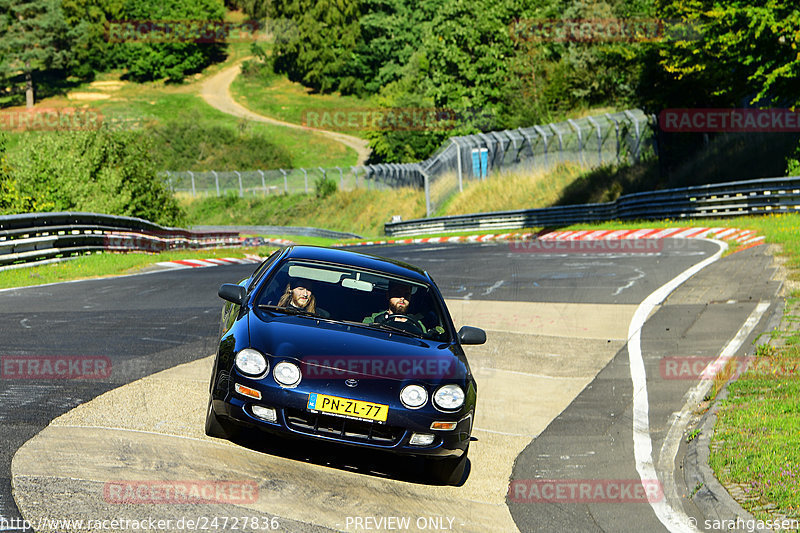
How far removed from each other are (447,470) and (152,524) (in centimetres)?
244

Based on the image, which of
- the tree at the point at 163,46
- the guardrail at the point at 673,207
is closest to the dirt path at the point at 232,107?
the tree at the point at 163,46

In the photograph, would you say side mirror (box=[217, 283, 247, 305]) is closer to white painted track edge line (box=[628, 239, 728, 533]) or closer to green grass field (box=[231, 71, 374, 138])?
white painted track edge line (box=[628, 239, 728, 533])

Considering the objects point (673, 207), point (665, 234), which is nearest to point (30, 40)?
point (673, 207)

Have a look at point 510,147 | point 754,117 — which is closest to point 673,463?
point 754,117

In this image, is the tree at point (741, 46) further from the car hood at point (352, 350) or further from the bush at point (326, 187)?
Answer: the bush at point (326, 187)

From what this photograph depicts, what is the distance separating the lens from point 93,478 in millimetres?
5848

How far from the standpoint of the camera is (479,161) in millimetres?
55906

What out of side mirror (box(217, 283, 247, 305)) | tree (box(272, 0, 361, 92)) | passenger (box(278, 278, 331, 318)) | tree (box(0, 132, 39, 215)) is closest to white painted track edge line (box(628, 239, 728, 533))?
passenger (box(278, 278, 331, 318))

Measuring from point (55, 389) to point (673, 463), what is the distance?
17.1 ft

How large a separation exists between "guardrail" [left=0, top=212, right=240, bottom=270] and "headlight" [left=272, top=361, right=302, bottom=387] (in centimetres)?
1365

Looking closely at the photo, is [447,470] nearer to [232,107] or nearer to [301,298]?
[301,298]

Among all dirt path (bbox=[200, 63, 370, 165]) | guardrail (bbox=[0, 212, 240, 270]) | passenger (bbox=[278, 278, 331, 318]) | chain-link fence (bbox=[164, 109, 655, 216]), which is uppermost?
passenger (bbox=[278, 278, 331, 318])

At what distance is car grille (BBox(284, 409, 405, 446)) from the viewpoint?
6453 millimetres

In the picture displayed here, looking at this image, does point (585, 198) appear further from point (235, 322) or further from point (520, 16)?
point (235, 322)
